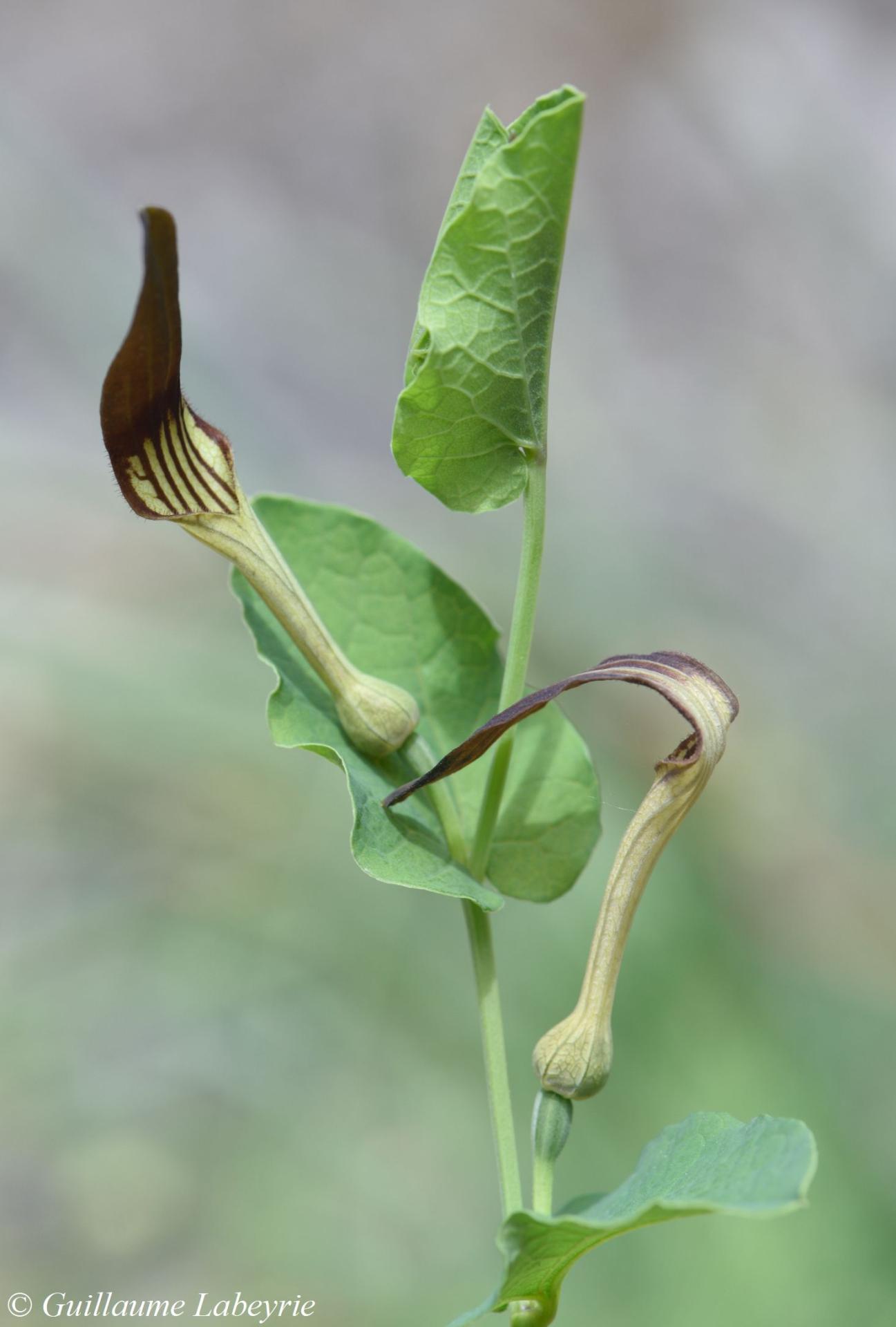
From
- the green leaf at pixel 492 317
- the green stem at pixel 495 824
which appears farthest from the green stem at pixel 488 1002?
the green leaf at pixel 492 317

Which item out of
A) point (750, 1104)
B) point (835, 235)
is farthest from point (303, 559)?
point (835, 235)

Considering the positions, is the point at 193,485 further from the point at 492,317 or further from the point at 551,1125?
the point at 551,1125

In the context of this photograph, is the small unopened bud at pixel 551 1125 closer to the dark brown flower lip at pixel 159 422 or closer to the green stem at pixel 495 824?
the green stem at pixel 495 824

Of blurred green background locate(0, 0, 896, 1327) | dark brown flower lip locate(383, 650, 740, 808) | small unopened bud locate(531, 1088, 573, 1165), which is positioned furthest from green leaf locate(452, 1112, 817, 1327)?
blurred green background locate(0, 0, 896, 1327)

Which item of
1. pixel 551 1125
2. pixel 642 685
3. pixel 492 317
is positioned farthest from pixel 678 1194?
pixel 492 317

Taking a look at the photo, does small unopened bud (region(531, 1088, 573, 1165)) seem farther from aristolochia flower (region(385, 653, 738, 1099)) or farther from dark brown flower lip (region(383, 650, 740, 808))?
dark brown flower lip (region(383, 650, 740, 808))

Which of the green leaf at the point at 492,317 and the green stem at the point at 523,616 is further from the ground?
the green leaf at the point at 492,317

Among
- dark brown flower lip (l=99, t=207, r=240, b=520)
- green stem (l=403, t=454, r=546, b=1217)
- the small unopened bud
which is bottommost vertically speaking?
the small unopened bud
